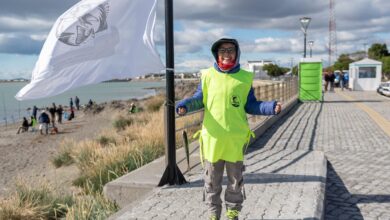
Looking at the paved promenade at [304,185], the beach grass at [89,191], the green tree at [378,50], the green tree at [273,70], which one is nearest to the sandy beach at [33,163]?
the beach grass at [89,191]

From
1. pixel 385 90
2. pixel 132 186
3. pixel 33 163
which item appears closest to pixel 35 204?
pixel 132 186

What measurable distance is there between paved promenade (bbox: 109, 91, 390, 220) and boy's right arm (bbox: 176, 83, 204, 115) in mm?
1141

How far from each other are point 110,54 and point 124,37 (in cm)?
29

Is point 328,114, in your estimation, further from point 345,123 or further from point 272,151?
point 272,151

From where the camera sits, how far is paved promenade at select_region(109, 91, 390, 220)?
4.59 metres

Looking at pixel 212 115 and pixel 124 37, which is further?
pixel 124 37

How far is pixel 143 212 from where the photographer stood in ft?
14.9

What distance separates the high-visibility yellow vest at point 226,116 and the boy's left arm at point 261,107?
0.09 m

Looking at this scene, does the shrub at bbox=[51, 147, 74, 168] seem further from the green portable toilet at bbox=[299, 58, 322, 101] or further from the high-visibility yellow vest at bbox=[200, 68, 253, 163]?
the green portable toilet at bbox=[299, 58, 322, 101]

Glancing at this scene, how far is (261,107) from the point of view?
3.96m

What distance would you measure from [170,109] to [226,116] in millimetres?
1649

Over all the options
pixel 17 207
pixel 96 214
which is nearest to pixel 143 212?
pixel 96 214

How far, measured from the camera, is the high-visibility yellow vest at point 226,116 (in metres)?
3.90

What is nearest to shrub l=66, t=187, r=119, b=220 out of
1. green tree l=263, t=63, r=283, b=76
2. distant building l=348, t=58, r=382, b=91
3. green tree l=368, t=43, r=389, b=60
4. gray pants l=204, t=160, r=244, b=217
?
gray pants l=204, t=160, r=244, b=217
